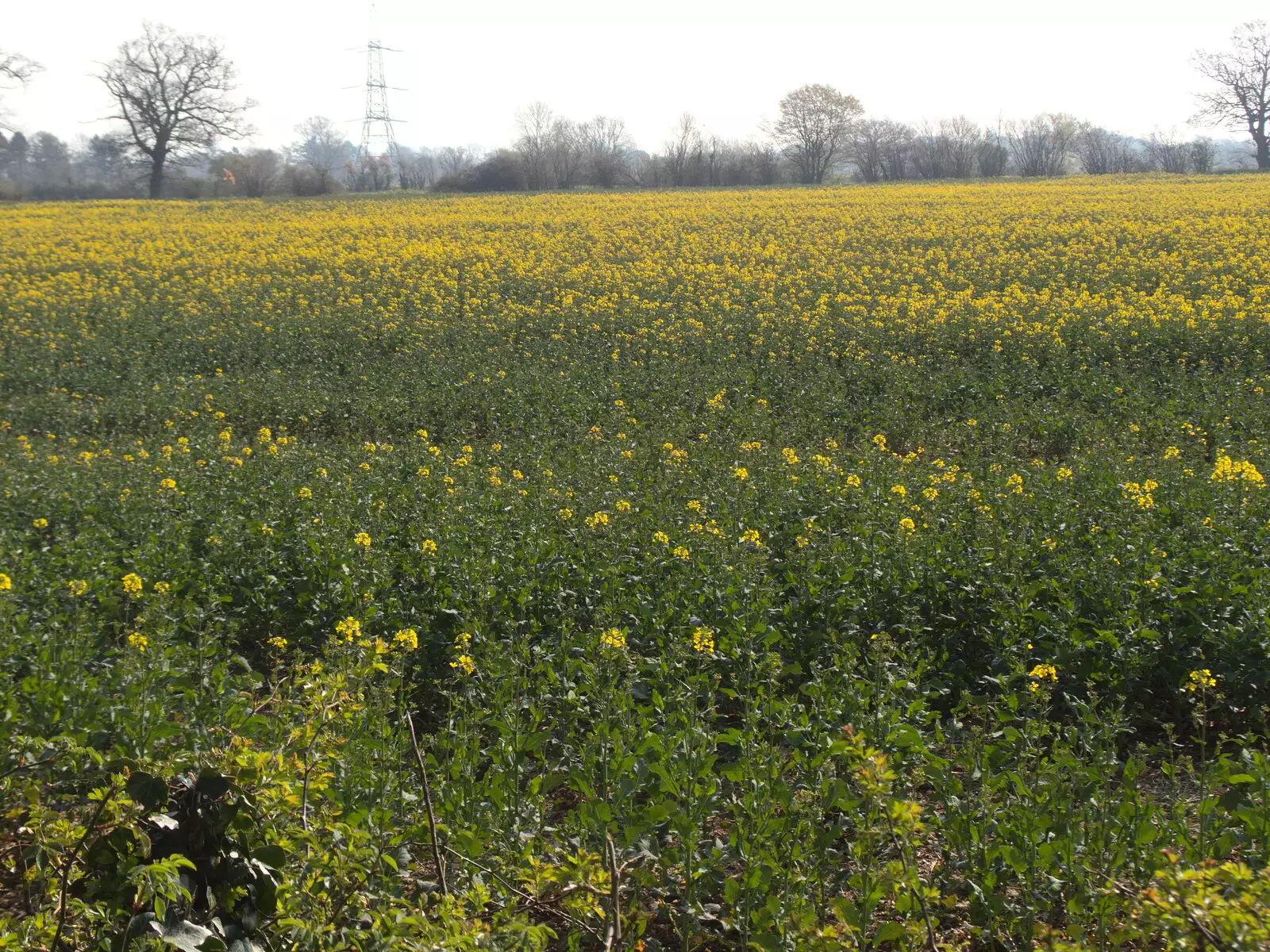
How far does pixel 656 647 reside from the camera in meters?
5.69

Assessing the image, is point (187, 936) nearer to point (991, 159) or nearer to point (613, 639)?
point (613, 639)

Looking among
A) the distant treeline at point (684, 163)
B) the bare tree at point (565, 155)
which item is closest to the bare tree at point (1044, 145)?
the distant treeline at point (684, 163)

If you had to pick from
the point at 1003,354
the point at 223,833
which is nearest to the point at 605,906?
the point at 223,833

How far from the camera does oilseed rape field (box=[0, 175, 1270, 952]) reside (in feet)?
8.71

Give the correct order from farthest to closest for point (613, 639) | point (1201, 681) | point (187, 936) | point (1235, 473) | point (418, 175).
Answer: point (418, 175) → point (1235, 473) → point (613, 639) → point (1201, 681) → point (187, 936)

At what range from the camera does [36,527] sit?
8.15 m

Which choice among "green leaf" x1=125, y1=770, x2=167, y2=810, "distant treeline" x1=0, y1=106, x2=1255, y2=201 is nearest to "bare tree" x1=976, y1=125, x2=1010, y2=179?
"distant treeline" x1=0, y1=106, x2=1255, y2=201

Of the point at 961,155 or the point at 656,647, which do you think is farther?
the point at 961,155

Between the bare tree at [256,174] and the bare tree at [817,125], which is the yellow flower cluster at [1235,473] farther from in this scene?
the bare tree at [817,125]

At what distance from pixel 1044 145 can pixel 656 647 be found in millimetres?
77393

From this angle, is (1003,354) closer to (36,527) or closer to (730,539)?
(730,539)

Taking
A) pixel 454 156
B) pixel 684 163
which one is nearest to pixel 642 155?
pixel 684 163

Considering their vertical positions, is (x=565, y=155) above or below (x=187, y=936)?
above

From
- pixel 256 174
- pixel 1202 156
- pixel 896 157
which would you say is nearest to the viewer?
pixel 256 174
